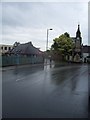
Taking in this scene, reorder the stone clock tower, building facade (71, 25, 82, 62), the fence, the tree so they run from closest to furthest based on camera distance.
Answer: the fence < the tree < building facade (71, 25, 82, 62) < the stone clock tower

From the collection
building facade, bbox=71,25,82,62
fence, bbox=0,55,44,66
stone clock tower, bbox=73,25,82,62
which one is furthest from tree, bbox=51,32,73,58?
fence, bbox=0,55,44,66

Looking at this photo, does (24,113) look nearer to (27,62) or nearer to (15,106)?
(15,106)

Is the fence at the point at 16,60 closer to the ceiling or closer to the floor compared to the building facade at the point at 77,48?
closer to the floor

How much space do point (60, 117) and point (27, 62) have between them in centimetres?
4585

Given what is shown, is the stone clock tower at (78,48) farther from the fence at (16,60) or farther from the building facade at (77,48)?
the fence at (16,60)

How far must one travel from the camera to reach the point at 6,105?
8500mm

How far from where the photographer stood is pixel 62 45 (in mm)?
85875

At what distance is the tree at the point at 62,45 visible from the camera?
8581cm

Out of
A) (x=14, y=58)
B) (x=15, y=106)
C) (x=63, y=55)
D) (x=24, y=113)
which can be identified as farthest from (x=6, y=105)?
(x=63, y=55)

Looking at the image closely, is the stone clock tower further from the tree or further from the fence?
the fence

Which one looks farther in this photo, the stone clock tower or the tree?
the stone clock tower

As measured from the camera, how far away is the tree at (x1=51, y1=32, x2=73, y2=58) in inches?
3378

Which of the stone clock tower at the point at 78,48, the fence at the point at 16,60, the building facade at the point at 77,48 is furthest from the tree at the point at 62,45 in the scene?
the fence at the point at 16,60

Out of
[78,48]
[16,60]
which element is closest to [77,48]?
[78,48]
